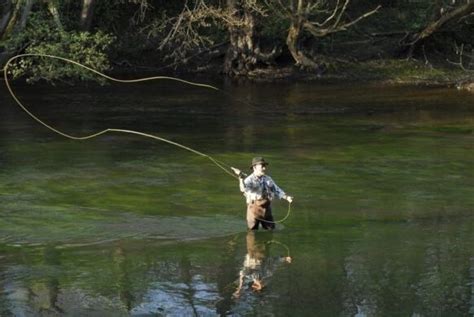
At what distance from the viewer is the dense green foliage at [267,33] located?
35.2m

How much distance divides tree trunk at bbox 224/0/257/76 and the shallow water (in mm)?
7874

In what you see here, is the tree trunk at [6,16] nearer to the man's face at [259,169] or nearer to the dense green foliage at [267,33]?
the dense green foliage at [267,33]

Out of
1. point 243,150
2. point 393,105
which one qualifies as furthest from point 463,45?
point 243,150

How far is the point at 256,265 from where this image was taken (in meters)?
11.9

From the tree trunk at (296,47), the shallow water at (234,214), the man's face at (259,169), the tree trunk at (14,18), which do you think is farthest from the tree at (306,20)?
the man's face at (259,169)

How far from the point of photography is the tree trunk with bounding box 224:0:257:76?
3616cm

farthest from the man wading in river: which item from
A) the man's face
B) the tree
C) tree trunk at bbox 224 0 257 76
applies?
tree trunk at bbox 224 0 257 76

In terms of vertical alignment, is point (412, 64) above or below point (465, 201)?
above

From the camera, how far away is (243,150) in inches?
853

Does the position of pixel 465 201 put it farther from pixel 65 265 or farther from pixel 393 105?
pixel 393 105

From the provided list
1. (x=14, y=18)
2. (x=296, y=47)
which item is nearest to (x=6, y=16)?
(x=14, y=18)

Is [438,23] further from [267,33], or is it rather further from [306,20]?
[267,33]

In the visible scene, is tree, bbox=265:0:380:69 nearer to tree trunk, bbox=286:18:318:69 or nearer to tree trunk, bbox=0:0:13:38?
tree trunk, bbox=286:18:318:69

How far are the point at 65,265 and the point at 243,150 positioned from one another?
1001 cm
